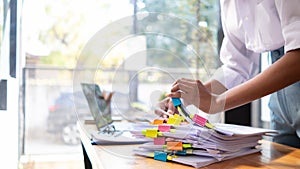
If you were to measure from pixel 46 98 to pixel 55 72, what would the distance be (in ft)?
0.76

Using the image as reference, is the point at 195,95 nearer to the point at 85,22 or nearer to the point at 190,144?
the point at 190,144

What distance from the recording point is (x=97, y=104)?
1.18 metres

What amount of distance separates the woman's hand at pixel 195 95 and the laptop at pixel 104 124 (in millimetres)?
143

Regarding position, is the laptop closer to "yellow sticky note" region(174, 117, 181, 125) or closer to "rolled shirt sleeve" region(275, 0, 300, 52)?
"yellow sticky note" region(174, 117, 181, 125)

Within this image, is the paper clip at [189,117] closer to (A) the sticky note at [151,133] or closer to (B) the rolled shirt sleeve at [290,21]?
(A) the sticky note at [151,133]

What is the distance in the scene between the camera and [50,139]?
290 centimetres

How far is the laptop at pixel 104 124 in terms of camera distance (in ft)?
3.05

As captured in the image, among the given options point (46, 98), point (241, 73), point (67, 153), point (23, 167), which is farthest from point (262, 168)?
point (46, 98)

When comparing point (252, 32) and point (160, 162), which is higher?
point (252, 32)

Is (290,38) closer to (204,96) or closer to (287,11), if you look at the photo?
(287,11)

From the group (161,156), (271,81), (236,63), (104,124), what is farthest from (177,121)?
(236,63)

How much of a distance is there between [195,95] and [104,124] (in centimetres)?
40

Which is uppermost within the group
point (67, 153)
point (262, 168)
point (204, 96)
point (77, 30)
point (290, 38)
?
point (77, 30)

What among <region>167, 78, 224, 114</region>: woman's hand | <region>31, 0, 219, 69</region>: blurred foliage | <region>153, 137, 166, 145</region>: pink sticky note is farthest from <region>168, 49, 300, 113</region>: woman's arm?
<region>31, 0, 219, 69</region>: blurred foliage
